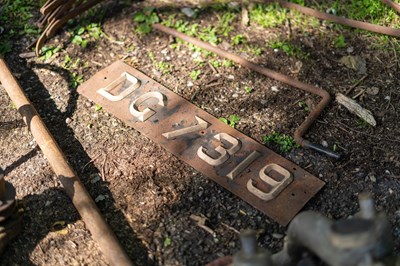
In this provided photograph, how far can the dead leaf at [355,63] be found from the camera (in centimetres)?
436

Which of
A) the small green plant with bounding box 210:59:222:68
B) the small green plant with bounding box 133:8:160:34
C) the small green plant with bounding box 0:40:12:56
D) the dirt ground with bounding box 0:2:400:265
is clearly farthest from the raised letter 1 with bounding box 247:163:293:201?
the small green plant with bounding box 0:40:12:56

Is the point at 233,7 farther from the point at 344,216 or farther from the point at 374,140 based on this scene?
the point at 344,216

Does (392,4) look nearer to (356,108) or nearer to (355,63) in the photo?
(355,63)

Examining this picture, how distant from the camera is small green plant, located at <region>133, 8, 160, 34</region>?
16.2 ft

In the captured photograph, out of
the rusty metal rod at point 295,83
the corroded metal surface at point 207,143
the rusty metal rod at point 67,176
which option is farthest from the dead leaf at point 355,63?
the rusty metal rod at point 67,176

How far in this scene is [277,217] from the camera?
3428mm

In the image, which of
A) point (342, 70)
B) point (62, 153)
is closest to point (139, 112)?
point (62, 153)

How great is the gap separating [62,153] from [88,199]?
19.6 inches

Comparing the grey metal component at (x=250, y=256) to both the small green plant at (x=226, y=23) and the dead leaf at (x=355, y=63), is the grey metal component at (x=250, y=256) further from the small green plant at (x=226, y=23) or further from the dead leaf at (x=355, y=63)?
the small green plant at (x=226, y=23)

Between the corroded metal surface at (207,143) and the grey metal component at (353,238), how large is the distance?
3.01ft

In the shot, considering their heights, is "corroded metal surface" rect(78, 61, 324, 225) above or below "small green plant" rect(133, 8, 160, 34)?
below

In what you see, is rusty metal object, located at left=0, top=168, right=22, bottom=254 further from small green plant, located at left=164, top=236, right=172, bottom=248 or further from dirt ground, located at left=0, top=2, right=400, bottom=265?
small green plant, located at left=164, top=236, right=172, bottom=248

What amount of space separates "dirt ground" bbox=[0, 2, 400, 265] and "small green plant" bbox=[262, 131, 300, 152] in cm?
4

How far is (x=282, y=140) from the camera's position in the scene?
3.91m
